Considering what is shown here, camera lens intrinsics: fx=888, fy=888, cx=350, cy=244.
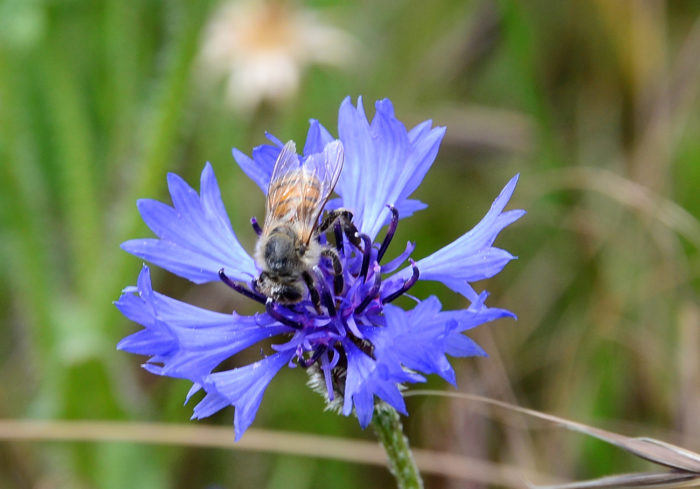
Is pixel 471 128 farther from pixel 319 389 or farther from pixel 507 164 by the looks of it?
pixel 319 389

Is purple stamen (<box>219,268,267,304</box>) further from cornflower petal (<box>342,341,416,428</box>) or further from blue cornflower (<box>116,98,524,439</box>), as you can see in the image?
cornflower petal (<box>342,341,416,428</box>)

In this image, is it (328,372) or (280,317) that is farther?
(280,317)

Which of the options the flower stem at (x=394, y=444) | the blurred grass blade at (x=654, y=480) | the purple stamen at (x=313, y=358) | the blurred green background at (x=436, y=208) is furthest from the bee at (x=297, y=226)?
the blurred green background at (x=436, y=208)

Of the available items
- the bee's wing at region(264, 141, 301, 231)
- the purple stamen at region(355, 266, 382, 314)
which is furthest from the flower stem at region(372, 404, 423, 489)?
the bee's wing at region(264, 141, 301, 231)

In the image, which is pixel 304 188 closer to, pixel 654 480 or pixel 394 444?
pixel 394 444

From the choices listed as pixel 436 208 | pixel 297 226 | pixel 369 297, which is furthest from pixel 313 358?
pixel 436 208

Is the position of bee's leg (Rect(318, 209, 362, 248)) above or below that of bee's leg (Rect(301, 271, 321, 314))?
above

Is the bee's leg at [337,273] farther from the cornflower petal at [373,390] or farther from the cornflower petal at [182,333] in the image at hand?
the cornflower petal at [373,390]
